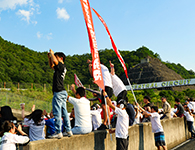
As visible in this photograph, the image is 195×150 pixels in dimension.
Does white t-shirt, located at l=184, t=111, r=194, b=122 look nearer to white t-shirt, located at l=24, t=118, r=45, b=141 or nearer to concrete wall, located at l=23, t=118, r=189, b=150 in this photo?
concrete wall, located at l=23, t=118, r=189, b=150

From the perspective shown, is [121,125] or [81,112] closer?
[81,112]

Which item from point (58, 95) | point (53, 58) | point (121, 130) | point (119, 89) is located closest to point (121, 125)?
point (121, 130)

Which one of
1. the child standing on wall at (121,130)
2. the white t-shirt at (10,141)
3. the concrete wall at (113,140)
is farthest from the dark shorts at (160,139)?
the white t-shirt at (10,141)

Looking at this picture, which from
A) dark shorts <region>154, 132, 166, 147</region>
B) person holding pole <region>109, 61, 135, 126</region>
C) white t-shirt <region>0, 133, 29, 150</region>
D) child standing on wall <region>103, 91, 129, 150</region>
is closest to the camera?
white t-shirt <region>0, 133, 29, 150</region>

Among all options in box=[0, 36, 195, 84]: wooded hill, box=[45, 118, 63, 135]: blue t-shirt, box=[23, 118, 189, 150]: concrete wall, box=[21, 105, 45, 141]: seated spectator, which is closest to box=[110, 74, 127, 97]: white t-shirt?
box=[23, 118, 189, 150]: concrete wall

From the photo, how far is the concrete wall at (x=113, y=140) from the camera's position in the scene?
384cm

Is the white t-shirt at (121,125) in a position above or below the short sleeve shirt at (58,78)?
below

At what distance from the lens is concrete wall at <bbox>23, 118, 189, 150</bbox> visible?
384cm

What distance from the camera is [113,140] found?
577 cm

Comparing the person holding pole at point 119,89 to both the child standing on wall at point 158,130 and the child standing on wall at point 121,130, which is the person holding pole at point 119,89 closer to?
the child standing on wall at point 158,130

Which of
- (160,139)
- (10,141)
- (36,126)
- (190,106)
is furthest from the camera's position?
(190,106)

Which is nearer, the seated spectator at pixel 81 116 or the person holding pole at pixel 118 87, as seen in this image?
the seated spectator at pixel 81 116

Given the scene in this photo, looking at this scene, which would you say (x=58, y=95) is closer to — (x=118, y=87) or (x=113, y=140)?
(x=113, y=140)

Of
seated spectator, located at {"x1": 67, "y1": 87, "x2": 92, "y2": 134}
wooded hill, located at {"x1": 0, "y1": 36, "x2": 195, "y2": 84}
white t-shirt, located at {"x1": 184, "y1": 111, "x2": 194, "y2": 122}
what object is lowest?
white t-shirt, located at {"x1": 184, "y1": 111, "x2": 194, "y2": 122}
